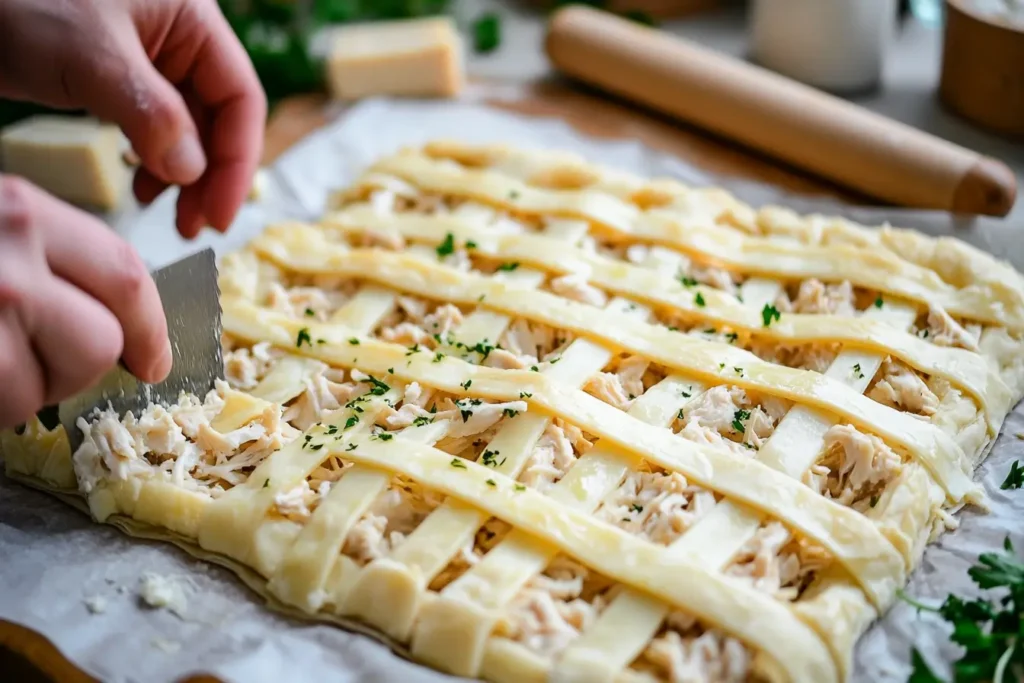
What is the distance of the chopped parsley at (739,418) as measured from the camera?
1.87m

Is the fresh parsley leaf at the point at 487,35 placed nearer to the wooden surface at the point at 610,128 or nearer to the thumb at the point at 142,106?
the wooden surface at the point at 610,128

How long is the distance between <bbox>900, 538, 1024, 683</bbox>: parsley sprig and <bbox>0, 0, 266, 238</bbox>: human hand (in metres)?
1.57

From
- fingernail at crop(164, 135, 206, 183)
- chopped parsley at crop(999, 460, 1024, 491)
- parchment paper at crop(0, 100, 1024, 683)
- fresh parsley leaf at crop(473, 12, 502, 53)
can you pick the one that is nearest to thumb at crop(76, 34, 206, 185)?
fingernail at crop(164, 135, 206, 183)

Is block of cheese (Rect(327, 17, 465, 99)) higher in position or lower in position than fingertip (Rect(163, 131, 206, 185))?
lower

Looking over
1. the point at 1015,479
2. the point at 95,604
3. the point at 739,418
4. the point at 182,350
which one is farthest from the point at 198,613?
the point at 1015,479

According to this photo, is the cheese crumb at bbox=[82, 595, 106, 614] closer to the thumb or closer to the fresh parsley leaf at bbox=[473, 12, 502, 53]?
the thumb

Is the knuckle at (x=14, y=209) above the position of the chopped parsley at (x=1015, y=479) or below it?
above

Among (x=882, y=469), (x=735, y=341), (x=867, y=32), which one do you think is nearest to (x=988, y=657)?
(x=882, y=469)

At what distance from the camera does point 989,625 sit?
1589 mm

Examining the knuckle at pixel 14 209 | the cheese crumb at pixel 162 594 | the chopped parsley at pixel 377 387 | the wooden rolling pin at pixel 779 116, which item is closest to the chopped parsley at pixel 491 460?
the chopped parsley at pixel 377 387

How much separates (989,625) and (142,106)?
174cm

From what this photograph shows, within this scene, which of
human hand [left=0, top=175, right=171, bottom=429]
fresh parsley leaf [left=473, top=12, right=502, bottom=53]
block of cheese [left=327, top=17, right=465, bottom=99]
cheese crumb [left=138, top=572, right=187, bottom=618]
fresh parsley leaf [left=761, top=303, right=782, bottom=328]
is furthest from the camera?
fresh parsley leaf [left=473, top=12, right=502, bottom=53]

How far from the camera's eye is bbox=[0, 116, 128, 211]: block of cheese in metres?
2.85

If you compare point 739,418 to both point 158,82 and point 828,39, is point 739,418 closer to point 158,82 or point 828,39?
point 158,82
